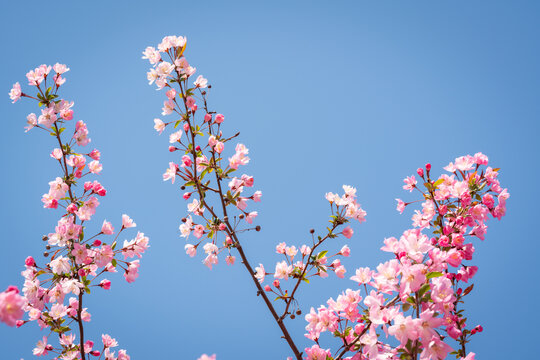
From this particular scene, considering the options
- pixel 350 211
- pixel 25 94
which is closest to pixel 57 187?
pixel 25 94

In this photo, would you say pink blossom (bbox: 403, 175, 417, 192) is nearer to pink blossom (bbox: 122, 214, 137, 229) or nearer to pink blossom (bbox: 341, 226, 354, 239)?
pink blossom (bbox: 341, 226, 354, 239)

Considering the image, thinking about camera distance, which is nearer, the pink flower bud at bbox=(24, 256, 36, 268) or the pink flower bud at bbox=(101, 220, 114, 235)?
the pink flower bud at bbox=(24, 256, 36, 268)

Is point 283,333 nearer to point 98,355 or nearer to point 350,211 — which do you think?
point 350,211

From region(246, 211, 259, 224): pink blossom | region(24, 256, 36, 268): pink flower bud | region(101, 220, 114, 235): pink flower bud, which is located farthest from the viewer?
region(246, 211, 259, 224): pink blossom

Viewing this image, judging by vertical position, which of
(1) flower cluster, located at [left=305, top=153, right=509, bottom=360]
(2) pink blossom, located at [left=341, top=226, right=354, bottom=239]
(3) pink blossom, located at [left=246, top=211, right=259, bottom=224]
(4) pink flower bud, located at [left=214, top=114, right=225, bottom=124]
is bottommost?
(1) flower cluster, located at [left=305, top=153, right=509, bottom=360]

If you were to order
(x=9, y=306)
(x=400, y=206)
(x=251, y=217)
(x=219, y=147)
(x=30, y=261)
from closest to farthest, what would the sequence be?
1. (x=9, y=306)
2. (x=30, y=261)
3. (x=219, y=147)
4. (x=251, y=217)
5. (x=400, y=206)

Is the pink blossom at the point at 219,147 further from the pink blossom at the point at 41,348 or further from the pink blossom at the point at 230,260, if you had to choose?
the pink blossom at the point at 41,348

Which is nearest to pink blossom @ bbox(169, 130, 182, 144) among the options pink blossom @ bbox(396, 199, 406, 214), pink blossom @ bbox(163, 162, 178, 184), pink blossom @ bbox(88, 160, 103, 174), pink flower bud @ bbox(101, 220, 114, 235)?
pink blossom @ bbox(163, 162, 178, 184)

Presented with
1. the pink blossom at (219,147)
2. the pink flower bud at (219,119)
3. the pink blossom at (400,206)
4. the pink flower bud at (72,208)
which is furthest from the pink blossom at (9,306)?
the pink blossom at (400,206)

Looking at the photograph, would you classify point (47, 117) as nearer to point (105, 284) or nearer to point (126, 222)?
point (126, 222)

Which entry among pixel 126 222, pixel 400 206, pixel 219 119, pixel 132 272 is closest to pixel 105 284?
pixel 132 272

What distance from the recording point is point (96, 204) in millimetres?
1933

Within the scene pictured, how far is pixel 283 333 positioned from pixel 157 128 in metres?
1.29

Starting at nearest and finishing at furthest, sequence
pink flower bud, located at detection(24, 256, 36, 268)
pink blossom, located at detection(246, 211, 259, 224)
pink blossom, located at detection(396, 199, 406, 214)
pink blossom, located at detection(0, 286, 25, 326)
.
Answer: pink blossom, located at detection(0, 286, 25, 326), pink flower bud, located at detection(24, 256, 36, 268), pink blossom, located at detection(246, 211, 259, 224), pink blossom, located at detection(396, 199, 406, 214)
